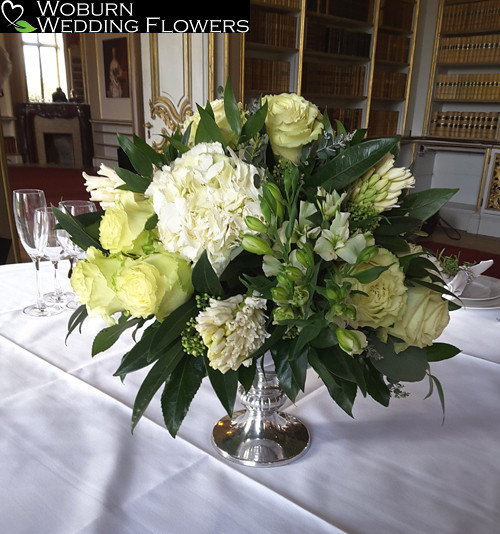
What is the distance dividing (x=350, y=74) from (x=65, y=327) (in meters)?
4.46

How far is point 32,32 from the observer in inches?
380

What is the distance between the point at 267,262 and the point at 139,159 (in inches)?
8.0

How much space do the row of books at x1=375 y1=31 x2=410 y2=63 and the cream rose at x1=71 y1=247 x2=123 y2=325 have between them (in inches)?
196

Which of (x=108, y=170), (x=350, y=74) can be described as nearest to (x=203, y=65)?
(x=350, y=74)

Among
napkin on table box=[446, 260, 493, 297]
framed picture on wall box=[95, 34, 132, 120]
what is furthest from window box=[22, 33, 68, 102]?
napkin on table box=[446, 260, 493, 297]

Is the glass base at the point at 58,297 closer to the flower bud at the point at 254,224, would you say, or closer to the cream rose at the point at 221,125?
the cream rose at the point at 221,125

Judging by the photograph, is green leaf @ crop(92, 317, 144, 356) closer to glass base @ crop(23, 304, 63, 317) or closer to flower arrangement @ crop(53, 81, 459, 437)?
flower arrangement @ crop(53, 81, 459, 437)

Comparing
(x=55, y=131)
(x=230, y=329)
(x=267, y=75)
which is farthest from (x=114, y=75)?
(x=230, y=329)

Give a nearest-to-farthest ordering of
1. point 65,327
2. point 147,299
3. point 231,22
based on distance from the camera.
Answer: point 147,299 → point 65,327 → point 231,22

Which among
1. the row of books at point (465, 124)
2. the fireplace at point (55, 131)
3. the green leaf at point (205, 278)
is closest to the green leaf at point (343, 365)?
the green leaf at point (205, 278)

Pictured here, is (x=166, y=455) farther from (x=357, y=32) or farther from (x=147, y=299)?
(x=357, y=32)

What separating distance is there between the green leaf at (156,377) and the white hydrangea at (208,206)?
0.33 ft

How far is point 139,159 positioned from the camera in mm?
574

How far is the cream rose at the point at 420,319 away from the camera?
20.0 inches
